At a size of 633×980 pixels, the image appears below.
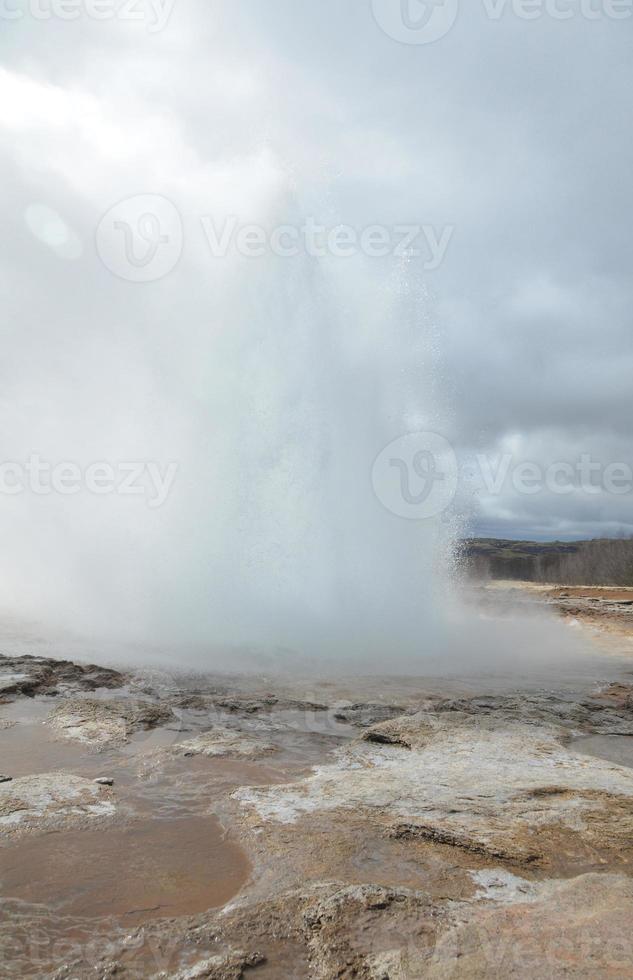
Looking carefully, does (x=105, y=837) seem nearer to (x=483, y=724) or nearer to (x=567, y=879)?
(x=567, y=879)

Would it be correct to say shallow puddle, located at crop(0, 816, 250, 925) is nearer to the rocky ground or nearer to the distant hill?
the rocky ground

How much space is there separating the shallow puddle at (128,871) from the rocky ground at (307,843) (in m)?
0.01

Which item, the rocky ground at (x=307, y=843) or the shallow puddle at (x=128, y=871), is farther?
the shallow puddle at (x=128, y=871)

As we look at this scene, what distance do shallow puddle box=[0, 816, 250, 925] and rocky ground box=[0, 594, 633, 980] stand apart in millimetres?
10

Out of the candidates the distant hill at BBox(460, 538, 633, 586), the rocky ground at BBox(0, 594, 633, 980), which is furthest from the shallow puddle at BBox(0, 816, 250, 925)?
the distant hill at BBox(460, 538, 633, 586)

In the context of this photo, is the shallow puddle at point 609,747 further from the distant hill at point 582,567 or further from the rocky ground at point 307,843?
the distant hill at point 582,567

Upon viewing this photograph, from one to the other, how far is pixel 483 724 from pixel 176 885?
371 cm

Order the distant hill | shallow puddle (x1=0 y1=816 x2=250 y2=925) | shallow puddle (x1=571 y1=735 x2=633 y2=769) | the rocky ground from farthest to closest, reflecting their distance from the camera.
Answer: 1. the distant hill
2. shallow puddle (x1=571 y1=735 x2=633 y2=769)
3. shallow puddle (x1=0 y1=816 x2=250 y2=925)
4. the rocky ground

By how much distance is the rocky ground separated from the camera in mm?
2184

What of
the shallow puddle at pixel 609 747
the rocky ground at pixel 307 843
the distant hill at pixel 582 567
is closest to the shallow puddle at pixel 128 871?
the rocky ground at pixel 307 843

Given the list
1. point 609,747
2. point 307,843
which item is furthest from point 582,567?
point 307,843

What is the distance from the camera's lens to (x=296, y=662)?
8.70 m

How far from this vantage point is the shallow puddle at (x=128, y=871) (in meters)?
2.50

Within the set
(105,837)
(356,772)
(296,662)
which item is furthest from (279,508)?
(105,837)
